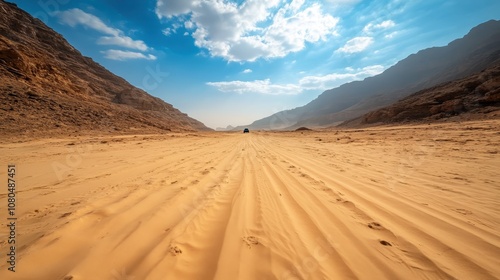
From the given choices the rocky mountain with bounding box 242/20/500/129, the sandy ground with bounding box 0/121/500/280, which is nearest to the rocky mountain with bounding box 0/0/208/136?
the sandy ground with bounding box 0/121/500/280

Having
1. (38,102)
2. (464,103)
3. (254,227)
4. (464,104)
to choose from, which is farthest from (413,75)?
(38,102)

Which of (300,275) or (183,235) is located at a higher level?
(183,235)

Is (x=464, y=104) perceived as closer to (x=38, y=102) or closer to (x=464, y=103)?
(x=464, y=103)

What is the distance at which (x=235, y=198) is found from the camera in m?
2.95

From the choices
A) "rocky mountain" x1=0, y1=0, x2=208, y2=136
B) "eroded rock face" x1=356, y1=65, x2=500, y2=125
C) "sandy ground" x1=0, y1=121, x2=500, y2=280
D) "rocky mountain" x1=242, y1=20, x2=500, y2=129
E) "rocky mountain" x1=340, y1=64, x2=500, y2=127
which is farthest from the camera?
"rocky mountain" x1=242, y1=20, x2=500, y2=129

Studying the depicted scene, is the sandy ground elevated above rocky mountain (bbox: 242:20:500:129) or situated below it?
below

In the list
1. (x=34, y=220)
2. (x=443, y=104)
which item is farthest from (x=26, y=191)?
(x=443, y=104)

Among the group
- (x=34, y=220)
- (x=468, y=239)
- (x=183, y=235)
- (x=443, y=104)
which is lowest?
(x=468, y=239)

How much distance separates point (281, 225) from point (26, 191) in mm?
3641

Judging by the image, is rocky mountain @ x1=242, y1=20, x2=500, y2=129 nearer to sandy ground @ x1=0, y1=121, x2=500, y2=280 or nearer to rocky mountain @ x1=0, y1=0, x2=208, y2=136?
rocky mountain @ x1=0, y1=0, x2=208, y2=136

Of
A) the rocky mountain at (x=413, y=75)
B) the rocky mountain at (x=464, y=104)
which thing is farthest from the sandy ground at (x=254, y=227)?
the rocky mountain at (x=413, y=75)

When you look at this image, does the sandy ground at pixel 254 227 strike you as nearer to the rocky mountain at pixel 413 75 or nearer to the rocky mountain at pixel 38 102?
the rocky mountain at pixel 38 102

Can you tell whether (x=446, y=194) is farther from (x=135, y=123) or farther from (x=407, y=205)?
(x=135, y=123)

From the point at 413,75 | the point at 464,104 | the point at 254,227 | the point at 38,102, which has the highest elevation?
the point at 413,75
